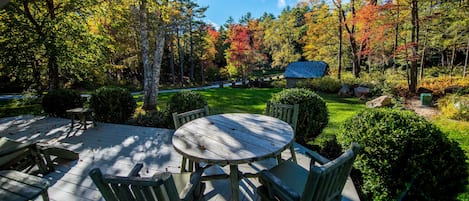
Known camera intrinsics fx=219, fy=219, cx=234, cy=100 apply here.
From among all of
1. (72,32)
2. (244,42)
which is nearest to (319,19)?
(244,42)

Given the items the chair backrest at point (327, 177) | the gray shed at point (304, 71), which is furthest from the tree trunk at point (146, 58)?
the gray shed at point (304, 71)

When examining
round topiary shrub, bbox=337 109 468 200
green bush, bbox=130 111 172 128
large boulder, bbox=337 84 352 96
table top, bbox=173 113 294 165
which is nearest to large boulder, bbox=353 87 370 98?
large boulder, bbox=337 84 352 96

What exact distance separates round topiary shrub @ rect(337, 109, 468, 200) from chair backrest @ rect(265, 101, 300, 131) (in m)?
0.84

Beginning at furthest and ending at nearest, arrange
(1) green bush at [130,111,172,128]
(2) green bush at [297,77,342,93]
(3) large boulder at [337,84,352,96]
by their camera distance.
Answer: (2) green bush at [297,77,342,93]
(3) large boulder at [337,84,352,96]
(1) green bush at [130,111,172,128]

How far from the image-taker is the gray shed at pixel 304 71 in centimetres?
1633

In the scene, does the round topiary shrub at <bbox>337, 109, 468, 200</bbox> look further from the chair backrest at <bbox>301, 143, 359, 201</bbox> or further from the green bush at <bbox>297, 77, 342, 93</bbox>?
the green bush at <bbox>297, 77, 342, 93</bbox>

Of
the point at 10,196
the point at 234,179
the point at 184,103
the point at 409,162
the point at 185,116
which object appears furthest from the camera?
the point at 184,103

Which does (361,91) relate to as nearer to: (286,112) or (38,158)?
(286,112)

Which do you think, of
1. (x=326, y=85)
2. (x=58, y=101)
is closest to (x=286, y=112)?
(x=58, y=101)

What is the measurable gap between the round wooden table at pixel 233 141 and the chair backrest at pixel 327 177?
50 centimetres

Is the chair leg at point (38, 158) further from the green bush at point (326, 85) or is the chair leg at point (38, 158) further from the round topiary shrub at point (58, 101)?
the green bush at point (326, 85)

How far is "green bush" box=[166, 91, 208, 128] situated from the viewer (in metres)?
4.62

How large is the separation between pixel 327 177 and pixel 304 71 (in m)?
16.5

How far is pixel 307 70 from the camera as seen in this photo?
16.9m
